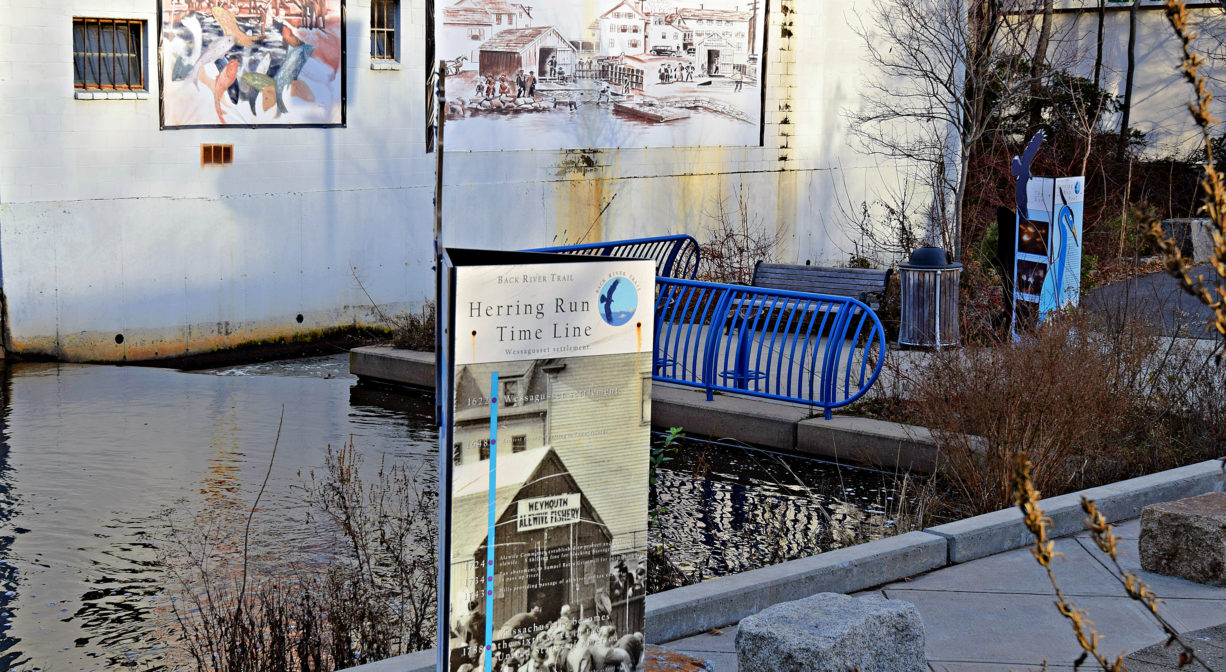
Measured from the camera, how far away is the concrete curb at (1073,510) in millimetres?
6957

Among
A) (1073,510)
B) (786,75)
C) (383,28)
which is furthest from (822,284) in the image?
(1073,510)

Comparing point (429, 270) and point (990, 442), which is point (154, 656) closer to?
point (990, 442)

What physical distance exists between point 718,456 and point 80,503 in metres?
4.49

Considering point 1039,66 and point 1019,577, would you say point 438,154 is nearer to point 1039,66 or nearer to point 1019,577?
point 1019,577

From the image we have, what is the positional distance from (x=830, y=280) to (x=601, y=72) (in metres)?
5.03

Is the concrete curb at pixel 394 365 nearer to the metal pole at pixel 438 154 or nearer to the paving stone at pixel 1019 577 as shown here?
the metal pole at pixel 438 154

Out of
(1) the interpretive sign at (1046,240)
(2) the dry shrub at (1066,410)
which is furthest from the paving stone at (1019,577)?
(1) the interpretive sign at (1046,240)

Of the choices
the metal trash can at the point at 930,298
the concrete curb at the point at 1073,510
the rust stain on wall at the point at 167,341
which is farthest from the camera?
the rust stain on wall at the point at 167,341

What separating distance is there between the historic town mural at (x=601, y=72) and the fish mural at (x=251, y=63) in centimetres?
151

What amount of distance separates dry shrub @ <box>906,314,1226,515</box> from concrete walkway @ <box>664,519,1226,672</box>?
83 cm

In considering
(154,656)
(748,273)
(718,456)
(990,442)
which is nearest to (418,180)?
(748,273)

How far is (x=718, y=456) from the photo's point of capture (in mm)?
10023

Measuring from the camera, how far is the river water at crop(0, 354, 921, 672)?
6.46 m

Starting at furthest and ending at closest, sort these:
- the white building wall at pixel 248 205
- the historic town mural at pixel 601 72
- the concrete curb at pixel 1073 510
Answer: the historic town mural at pixel 601 72, the white building wall at pixel 248 205, the concrete curb at pixel 1073 510
